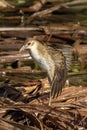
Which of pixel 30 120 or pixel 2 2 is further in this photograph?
pixel 2 2

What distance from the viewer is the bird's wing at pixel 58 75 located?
19.5 feet

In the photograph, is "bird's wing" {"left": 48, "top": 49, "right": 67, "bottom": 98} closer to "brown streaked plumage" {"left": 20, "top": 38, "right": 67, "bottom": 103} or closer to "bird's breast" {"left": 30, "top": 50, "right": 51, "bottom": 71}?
"brown streaked plumage" {"left": 20, "top": 38, "right": 67, "bottom": 103}

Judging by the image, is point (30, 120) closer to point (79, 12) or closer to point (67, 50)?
point (67, 50)

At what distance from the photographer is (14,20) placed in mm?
11227

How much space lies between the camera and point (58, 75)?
599 centimetres

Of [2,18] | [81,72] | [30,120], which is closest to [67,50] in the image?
[30,120]

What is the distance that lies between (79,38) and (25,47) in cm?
404

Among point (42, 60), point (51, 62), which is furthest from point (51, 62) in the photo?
point (42, 60)

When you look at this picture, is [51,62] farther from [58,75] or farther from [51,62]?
[58,75]

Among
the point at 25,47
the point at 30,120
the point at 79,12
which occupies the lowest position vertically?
the point at 79,12

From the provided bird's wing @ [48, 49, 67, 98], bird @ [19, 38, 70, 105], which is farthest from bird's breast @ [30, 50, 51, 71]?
bird's wing @ [48, 49, 67, 98]

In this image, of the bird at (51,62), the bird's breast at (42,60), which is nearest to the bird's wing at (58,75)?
the bird at (51,62)

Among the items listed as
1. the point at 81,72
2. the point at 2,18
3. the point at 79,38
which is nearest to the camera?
the point at 81,72

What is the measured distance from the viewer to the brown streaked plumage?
5.90 m
